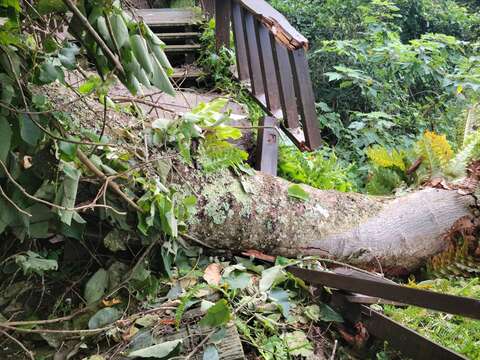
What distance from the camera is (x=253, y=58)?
3467 mm

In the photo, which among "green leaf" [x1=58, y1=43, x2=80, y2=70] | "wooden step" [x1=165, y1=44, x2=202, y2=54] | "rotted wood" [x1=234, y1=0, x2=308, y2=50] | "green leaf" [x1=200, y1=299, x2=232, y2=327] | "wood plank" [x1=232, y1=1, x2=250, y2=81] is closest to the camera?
"green leaf" [x1=58, y1=43, x2=80, y2=70]

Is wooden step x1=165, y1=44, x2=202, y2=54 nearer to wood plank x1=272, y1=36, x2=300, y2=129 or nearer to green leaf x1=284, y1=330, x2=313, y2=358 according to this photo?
wood plank x1=272, y1=36, x2=300, y2=129

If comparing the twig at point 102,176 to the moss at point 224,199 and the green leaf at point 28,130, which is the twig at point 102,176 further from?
the moss at point 224,199

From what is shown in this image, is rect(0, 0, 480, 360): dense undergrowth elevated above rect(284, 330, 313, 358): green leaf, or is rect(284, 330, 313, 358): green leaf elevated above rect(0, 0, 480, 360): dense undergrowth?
rect(0, 0, 480, 360): dense undergrowth

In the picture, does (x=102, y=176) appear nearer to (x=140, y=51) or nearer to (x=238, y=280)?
(x=140, y=51)

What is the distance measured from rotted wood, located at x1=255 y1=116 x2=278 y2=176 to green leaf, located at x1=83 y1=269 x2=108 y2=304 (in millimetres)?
1479

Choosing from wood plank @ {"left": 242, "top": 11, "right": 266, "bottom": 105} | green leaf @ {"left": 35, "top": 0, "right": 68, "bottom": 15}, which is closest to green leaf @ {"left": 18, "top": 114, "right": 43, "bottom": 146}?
green leaf @ {"left": 35, "top": 0, "right": 68, "bottom": 15}

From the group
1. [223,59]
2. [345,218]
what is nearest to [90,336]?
[345,218]

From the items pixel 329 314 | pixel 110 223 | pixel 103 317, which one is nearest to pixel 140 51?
pixel 110 223

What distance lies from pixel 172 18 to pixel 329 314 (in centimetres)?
420

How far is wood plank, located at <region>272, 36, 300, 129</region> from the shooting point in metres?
3.14

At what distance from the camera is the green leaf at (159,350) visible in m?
1.56

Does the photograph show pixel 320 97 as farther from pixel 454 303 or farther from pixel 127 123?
pixel 454 303

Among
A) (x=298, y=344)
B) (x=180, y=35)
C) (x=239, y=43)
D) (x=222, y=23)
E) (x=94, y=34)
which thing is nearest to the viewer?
(x=94, y=34)
